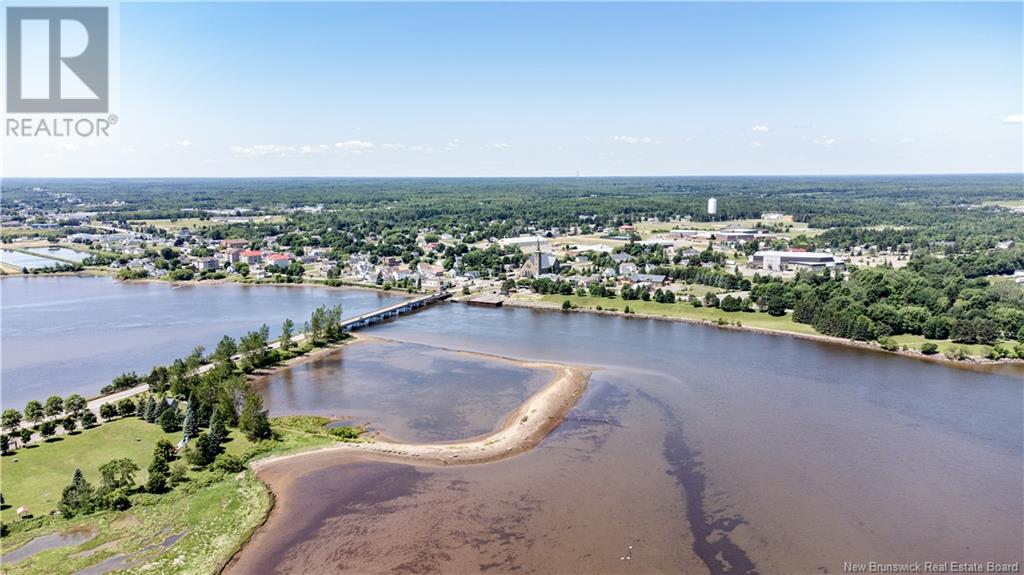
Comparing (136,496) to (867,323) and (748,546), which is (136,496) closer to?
(748,546)

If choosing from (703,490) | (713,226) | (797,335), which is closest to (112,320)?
(703,490)

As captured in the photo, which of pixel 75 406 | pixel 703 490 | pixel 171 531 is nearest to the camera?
pixel 171 531

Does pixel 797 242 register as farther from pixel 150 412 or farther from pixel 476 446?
pixel 150 412

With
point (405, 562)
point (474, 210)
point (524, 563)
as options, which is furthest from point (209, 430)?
point (474, 210)

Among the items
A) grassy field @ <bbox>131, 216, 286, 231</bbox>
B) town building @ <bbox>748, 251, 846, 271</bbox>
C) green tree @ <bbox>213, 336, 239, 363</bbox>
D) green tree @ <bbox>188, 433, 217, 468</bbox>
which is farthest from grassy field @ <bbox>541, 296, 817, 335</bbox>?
grassy field @ <bbox>131, 216, 286, 231</bbox>

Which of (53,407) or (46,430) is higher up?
(53,407)

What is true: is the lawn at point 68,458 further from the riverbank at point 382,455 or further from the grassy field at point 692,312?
the grassy field at point 692,312
